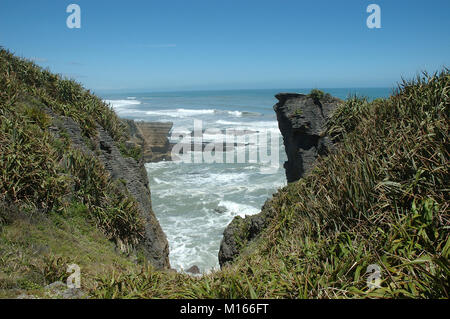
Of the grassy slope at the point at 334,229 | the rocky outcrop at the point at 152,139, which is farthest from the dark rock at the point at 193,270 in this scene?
the rocky outcrop at the point at 152,139

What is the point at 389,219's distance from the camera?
4.70m

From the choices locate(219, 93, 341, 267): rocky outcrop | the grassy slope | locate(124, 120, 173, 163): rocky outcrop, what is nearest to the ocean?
locate(124, 120, 173, 163): rocky outcrop

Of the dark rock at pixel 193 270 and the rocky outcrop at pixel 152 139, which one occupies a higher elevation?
the rocky outcrop at pixel 152 139

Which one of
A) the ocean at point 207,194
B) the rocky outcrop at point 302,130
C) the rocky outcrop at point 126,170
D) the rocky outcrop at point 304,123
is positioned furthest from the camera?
the ocean at point 207,194

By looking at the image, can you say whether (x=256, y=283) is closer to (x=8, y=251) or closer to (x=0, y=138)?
(x=8, y=251)

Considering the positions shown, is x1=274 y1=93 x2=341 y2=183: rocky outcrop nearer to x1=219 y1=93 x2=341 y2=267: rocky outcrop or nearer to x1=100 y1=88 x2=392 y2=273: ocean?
x1=219 y1=93 x2=341 y2=267: rocky outcrop

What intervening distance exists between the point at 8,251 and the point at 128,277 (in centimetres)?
228

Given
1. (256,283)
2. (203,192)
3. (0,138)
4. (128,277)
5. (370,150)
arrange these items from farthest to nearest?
(203,192) → (0,138) → (370,150) → (128,277) → (256,283)

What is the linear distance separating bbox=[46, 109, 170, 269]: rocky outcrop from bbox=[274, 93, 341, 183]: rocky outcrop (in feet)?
21.9

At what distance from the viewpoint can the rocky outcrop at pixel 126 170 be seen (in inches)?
374

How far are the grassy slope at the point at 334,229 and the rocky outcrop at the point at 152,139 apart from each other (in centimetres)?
→ 2235

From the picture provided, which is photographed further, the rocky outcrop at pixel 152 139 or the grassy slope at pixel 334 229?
the rocky outcrop at pixel 152 139

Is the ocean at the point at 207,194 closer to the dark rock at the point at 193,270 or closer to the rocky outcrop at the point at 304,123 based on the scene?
the dark rock at the point at 193,270
